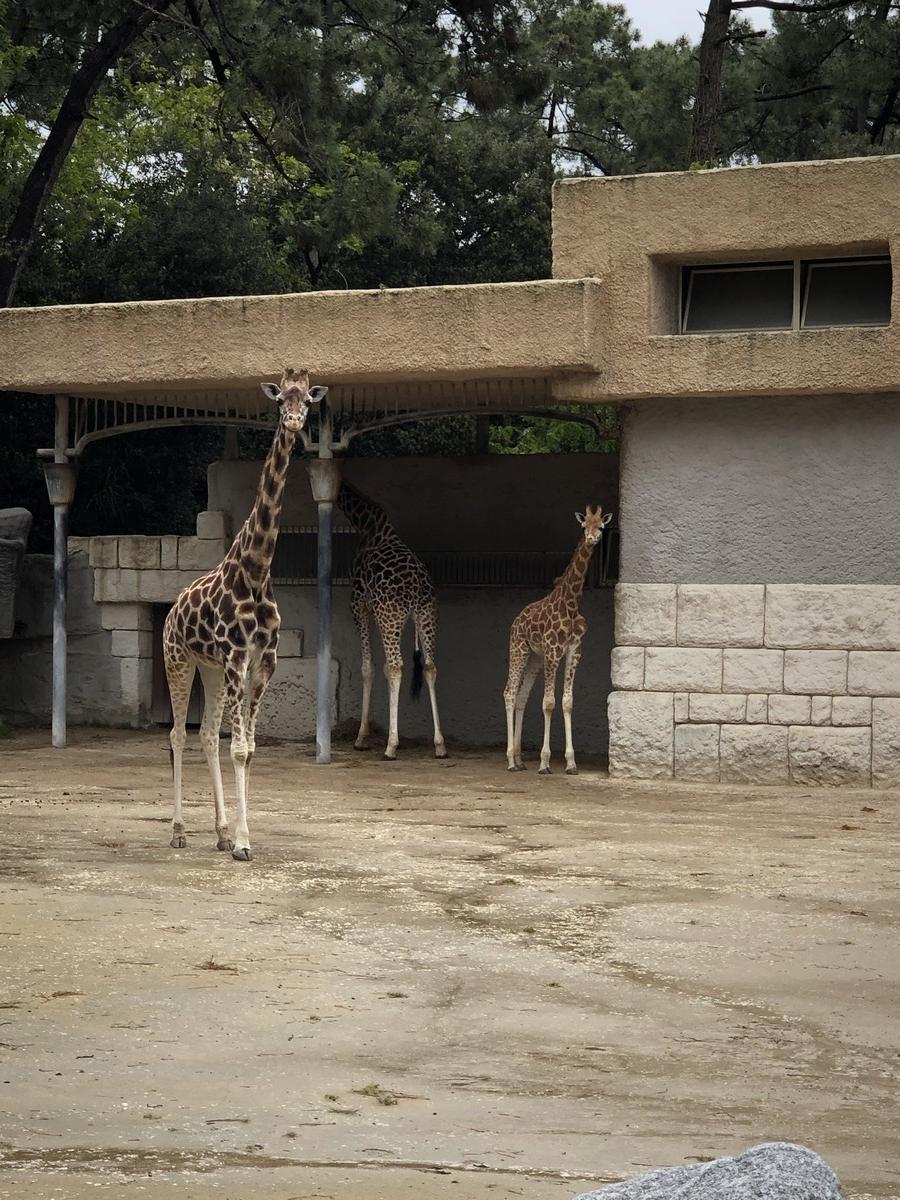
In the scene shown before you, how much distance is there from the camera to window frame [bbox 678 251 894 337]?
47.8ft

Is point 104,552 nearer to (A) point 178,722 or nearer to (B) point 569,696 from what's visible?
(B) point 569,696

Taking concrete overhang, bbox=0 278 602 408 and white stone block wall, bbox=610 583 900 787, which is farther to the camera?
concrete overhang, bbox=0 278 602 408

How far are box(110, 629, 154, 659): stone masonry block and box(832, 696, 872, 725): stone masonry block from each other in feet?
25.6

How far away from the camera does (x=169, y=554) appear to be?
1856 cm

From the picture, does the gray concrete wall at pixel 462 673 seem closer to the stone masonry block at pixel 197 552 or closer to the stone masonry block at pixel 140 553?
the stone masonry block at pixel 197 552

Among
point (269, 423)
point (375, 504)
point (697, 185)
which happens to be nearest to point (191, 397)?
point (269, 423)

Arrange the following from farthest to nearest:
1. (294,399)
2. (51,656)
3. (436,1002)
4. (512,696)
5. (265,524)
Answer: (51,656)
(512,696)
(265,524)
(294,399)
(436,1002)

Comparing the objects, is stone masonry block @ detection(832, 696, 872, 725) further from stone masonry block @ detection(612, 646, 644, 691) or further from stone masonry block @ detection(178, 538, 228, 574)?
stone masonry block @ detection(178, 538, 228, 574)

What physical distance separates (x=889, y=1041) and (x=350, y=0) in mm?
17737

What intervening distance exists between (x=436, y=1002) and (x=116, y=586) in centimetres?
1209

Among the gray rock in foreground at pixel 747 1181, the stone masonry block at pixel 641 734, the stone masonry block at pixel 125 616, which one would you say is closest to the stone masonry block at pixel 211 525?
the stone masonry block at pixel 125 616

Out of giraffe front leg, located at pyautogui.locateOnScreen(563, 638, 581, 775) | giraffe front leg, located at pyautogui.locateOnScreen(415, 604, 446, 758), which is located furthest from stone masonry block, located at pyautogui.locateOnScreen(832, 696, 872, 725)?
giraffe front leg, located at pyautogui.locateOnScreen(415, 604, 446, 758)

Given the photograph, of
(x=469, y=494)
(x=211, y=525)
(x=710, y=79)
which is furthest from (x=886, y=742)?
(x=710, y=79)

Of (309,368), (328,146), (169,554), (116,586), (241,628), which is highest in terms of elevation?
(328,146)
